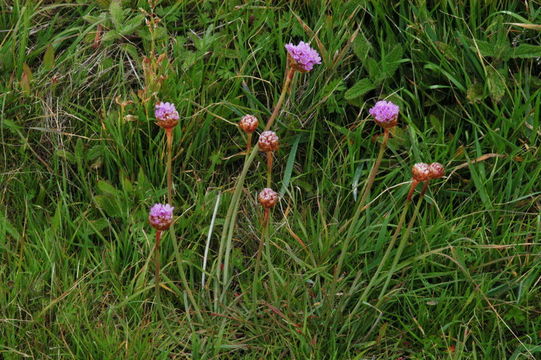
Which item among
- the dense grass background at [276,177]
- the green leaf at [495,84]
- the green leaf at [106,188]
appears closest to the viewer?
the dense grass background at [276,177]

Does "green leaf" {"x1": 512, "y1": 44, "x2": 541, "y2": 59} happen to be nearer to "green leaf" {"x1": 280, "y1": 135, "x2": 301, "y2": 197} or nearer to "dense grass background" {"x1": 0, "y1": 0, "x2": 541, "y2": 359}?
"dense grass background" {"x1": 0, "y1": 0, "x2": 541, "y2": 359}

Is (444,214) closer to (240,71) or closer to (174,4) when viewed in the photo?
(240,71)

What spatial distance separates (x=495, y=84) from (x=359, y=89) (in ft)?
1.34

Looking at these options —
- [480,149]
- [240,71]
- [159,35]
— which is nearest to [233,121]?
[240,71]

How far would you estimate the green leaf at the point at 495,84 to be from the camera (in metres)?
2.65

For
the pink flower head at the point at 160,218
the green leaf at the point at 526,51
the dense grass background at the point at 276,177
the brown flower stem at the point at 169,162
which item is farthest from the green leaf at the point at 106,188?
the green leaf at the point at 526,51

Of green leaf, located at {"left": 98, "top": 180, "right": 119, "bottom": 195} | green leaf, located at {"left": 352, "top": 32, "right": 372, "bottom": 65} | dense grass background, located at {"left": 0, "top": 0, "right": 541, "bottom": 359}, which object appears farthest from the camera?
green leaf, located at {"left": 352, "top": 32, "right": 372, "bottom": 65}

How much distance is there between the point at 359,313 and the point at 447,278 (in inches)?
11.4

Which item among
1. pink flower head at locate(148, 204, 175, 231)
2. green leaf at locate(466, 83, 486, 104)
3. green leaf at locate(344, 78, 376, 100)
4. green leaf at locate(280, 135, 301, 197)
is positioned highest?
pink flower head at locate(148, 204, 175, 231)

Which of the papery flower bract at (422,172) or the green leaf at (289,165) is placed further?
the green leaf at (289,165)

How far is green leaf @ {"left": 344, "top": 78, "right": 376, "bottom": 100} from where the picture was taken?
2709 millimetres

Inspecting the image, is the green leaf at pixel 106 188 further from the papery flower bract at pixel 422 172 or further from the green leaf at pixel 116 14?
the papery flower bract at pixel 422 172

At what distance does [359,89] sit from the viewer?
107 inches

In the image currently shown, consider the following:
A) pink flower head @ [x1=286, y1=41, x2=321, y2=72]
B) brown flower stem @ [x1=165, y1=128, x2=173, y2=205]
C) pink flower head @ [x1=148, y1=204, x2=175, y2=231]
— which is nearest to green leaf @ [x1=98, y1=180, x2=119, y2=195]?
brown flower stem @ [x1=165, y1=128, x2=173, y2=205]
